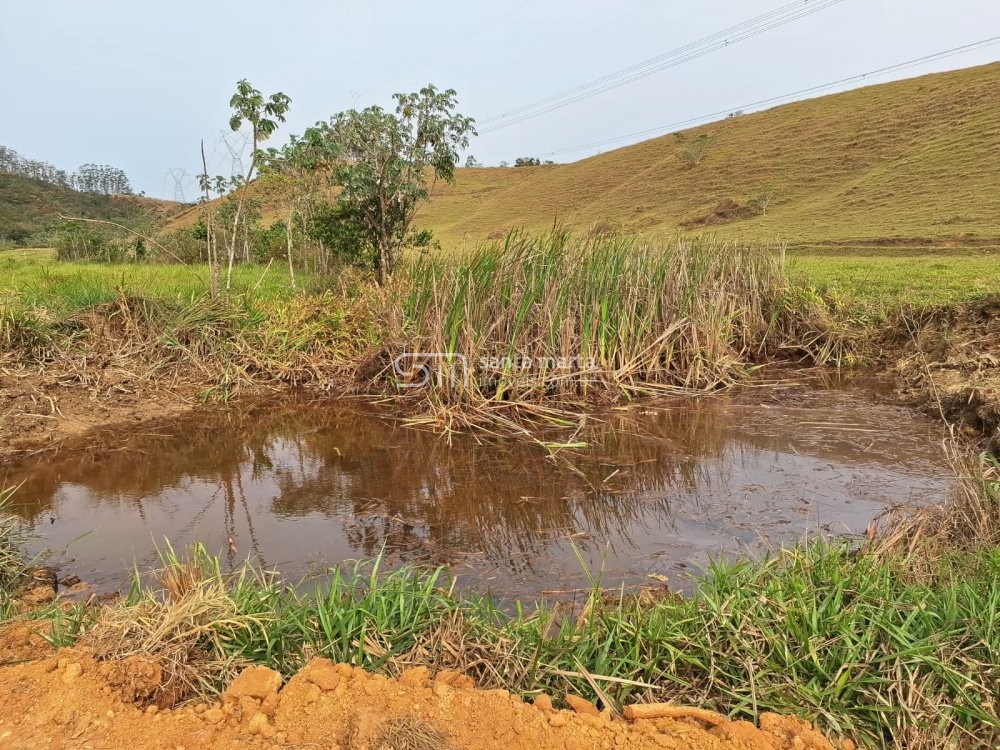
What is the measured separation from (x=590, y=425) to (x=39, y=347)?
5397 mm

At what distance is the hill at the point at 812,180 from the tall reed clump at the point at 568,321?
2884 millimetres

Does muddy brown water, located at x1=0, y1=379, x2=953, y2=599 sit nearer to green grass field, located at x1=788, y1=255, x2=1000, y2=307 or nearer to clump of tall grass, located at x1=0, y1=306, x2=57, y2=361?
clump of tall grass, located at x1=0, y1=306, x2=57, y2=361

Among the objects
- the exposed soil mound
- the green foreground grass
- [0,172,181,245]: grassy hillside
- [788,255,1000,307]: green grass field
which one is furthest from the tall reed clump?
[0,172,181,245]: grassy hillside

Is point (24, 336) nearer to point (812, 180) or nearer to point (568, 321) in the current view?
point (568, 321)

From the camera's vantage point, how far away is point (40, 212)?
26688mm

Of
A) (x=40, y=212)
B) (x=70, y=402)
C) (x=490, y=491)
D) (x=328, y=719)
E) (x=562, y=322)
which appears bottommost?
(x=490, y=491)

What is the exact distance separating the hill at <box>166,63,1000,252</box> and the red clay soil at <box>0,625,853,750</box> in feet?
27.4

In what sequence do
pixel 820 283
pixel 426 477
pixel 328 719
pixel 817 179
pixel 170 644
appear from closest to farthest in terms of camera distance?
pixel 328 719
pixel 170 644
pixel 426 477
pixel 820 283
pixel 817 179

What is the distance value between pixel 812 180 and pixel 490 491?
24.4m

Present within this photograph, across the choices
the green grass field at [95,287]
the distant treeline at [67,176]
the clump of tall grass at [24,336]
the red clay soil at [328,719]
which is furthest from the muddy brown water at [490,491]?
the distant treeline at [67,176]

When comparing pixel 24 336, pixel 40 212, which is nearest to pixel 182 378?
pixel 24 336

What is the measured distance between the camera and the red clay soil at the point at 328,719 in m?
1.72

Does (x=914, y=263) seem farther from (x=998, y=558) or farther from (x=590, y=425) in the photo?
(x=998, y=558)

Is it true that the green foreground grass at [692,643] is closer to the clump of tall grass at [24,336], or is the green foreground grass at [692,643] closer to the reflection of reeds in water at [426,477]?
the reflection of reeds in water at [426,477]
